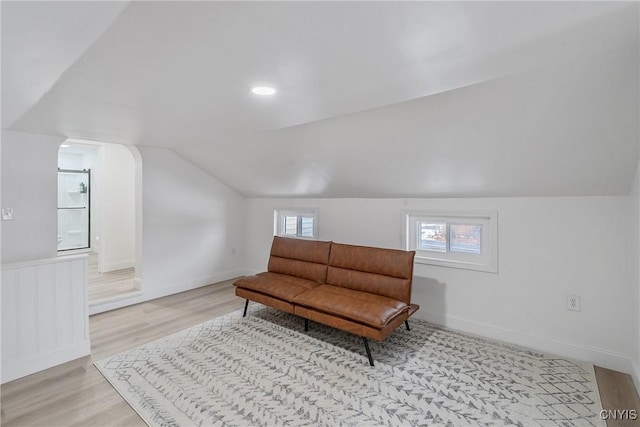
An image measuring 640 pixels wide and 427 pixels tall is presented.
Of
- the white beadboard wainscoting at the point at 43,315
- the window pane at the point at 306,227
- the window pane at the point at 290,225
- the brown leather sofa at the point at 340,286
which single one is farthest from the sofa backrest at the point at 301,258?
the white beadboard wainscoting at the point at 43,315

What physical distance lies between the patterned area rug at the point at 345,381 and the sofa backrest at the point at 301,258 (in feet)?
2.26

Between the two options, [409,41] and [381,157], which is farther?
[381,157]

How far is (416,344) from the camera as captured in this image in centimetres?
294

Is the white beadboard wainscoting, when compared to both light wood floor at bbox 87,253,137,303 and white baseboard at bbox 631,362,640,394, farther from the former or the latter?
white baseboard at bbox 631,362,640,394

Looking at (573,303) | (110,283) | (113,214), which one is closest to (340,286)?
(573,303)

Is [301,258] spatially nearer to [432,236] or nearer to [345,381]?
[432,236]

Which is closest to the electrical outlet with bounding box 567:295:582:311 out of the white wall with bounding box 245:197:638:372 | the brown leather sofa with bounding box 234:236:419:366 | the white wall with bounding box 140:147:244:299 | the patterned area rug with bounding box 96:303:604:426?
Result: the white wall with bounding box 245:197:638:372

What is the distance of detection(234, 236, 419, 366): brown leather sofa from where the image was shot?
2660 millimetres

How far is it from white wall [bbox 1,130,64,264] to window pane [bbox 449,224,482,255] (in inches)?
159

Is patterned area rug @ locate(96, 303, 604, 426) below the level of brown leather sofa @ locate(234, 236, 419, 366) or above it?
below

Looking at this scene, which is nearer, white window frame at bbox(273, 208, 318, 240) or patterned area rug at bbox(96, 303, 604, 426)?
patterned area rug at bbox(96, 303, 604, 426)

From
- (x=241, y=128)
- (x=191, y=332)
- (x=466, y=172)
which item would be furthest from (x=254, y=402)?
(x=466, y=172)

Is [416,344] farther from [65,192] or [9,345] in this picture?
[65,192]

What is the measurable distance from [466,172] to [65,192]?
300 inches
